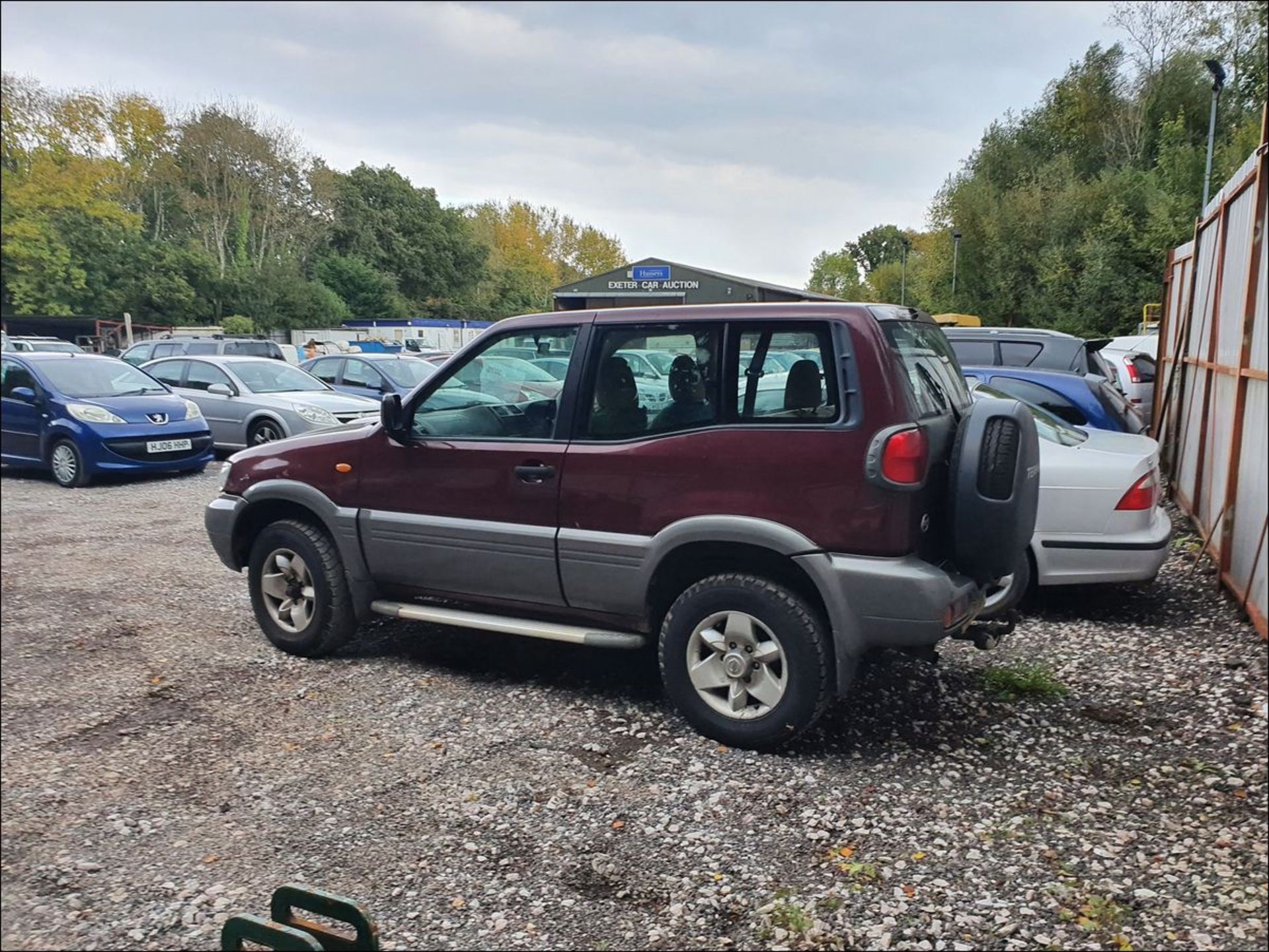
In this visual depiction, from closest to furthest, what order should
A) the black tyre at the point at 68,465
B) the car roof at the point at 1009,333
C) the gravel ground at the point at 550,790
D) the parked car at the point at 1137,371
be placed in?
1. the black tyre at the point at 68,465
2. the gravel ground at the point at 550,790
3. the car roof at the point at 1009,333
4. the parked car at the point at 1137,371

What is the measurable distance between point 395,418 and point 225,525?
1031 mm

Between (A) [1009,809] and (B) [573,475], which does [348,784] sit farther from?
(A) [1009,809]

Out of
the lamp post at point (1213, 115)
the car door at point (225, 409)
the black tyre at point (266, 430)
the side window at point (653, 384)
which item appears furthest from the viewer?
the black tyre at point (266, 430)

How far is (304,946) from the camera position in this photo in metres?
1.22

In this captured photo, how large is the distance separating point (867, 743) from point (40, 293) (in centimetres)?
288

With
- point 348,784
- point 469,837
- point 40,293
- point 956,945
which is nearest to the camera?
point 40,293

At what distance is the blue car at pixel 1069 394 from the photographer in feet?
22.8

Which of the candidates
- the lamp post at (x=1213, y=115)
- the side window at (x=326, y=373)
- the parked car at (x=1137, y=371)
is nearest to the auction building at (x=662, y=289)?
the lamp post at (x=1213, y=115)

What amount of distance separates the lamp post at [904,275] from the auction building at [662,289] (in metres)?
0.84

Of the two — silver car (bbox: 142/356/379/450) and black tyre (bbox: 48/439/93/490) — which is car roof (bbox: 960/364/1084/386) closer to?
silver car (bbox: 142/356/379/450)

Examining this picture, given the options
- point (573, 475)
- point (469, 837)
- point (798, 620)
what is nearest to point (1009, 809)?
point (798, 620)

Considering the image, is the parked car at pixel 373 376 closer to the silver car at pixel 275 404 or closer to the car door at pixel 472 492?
the silver car at pixel 275 404

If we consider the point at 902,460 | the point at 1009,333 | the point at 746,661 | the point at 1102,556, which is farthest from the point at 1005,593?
the point at 1009,333

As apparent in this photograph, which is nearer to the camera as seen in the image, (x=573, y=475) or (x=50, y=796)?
(x=50, y=796)
